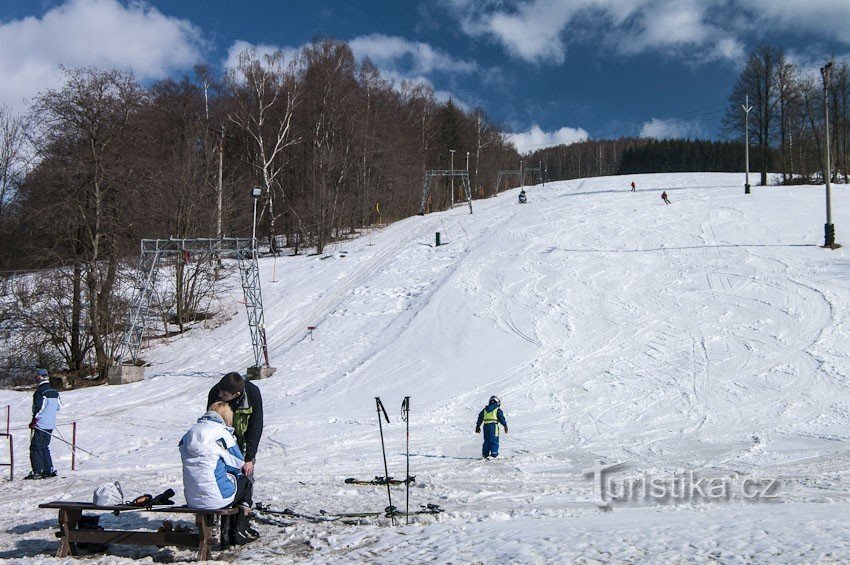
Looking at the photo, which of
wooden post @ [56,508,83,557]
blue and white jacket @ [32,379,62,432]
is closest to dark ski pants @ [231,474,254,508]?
wooden post @ [56,508,83,557]

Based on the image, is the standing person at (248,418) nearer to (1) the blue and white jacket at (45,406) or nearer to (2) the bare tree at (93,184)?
(1) the blue and white jacket at (45,406)

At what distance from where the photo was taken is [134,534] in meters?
6.29

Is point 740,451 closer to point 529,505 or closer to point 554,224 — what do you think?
point 529,505

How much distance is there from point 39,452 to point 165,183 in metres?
21.8

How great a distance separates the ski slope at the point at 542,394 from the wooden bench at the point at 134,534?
0.25 metres

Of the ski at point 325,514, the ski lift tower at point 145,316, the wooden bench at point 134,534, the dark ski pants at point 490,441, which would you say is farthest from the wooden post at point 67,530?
the ski lift tower at point 145,316

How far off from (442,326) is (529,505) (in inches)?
601

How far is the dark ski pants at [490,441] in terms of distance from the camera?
12086 millimetres

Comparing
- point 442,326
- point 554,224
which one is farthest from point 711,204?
point 442,326

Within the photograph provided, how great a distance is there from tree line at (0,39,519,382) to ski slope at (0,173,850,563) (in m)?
4.29

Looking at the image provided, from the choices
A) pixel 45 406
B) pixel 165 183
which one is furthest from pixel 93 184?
pixel 45 406

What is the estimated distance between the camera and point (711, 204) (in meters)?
39.5

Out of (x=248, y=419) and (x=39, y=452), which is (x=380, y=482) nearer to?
(x=248, y=419)

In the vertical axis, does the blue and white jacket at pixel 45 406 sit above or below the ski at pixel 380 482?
above
